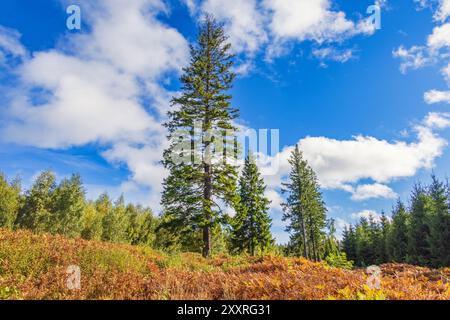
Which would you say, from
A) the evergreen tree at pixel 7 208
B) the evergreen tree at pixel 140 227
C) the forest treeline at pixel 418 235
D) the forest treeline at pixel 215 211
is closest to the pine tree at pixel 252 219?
the forest treeline at pixel 215 211

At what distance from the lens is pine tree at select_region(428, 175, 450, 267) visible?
99.8ft

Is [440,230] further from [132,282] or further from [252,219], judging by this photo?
[132,282]

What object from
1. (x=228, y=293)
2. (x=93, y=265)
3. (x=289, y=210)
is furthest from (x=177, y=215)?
(x=289, y=210)

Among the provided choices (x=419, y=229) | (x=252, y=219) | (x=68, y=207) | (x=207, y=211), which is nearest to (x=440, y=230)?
(x=419, y=229)

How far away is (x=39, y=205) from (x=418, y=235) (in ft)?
170

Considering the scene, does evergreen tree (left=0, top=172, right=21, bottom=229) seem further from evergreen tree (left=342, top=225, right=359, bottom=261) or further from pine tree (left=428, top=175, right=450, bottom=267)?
evergreen tree (left=342, top=225, right=359, bottom=261)

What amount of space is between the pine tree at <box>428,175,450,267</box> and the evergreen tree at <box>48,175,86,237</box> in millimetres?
46027

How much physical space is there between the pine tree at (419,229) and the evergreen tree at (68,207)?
1824 inches

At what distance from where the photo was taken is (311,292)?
451 cm
